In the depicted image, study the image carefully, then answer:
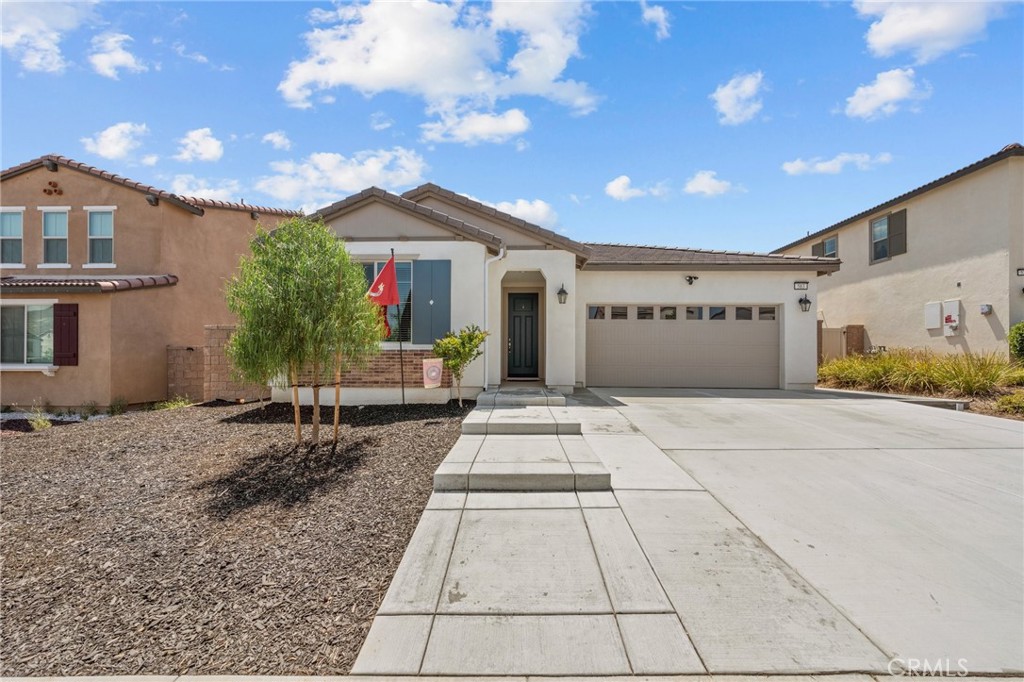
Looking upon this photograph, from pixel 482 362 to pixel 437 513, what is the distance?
A: 5.52 meters

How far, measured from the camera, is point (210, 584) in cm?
280

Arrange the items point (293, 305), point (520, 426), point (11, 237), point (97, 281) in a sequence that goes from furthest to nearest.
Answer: point (11, 237) → point (97, 281) → point (520, 426) → point (293, 305)

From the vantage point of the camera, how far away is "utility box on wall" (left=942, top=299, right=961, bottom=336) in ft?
39.5

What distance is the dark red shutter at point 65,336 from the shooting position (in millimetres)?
10641

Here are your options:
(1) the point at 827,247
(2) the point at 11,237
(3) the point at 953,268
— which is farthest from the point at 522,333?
(2) the point at 11,237

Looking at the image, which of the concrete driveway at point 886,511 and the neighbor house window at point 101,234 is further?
the neighbor house window at point 101,234

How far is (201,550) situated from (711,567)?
3.73 m

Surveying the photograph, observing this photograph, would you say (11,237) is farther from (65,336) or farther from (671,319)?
(671,319)

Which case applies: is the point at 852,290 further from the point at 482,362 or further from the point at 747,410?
the point at 482,362

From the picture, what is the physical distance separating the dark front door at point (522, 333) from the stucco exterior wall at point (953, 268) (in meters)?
12.0

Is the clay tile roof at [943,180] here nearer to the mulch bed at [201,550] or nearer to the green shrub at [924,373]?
the green shrub at [924,373]

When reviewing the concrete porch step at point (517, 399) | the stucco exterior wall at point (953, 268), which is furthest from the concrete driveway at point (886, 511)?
the stucco exterior wall at point (953, 268)

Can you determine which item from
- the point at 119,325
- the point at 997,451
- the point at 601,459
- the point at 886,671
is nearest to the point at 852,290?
the point at 997,451

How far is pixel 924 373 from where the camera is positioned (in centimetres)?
1072
